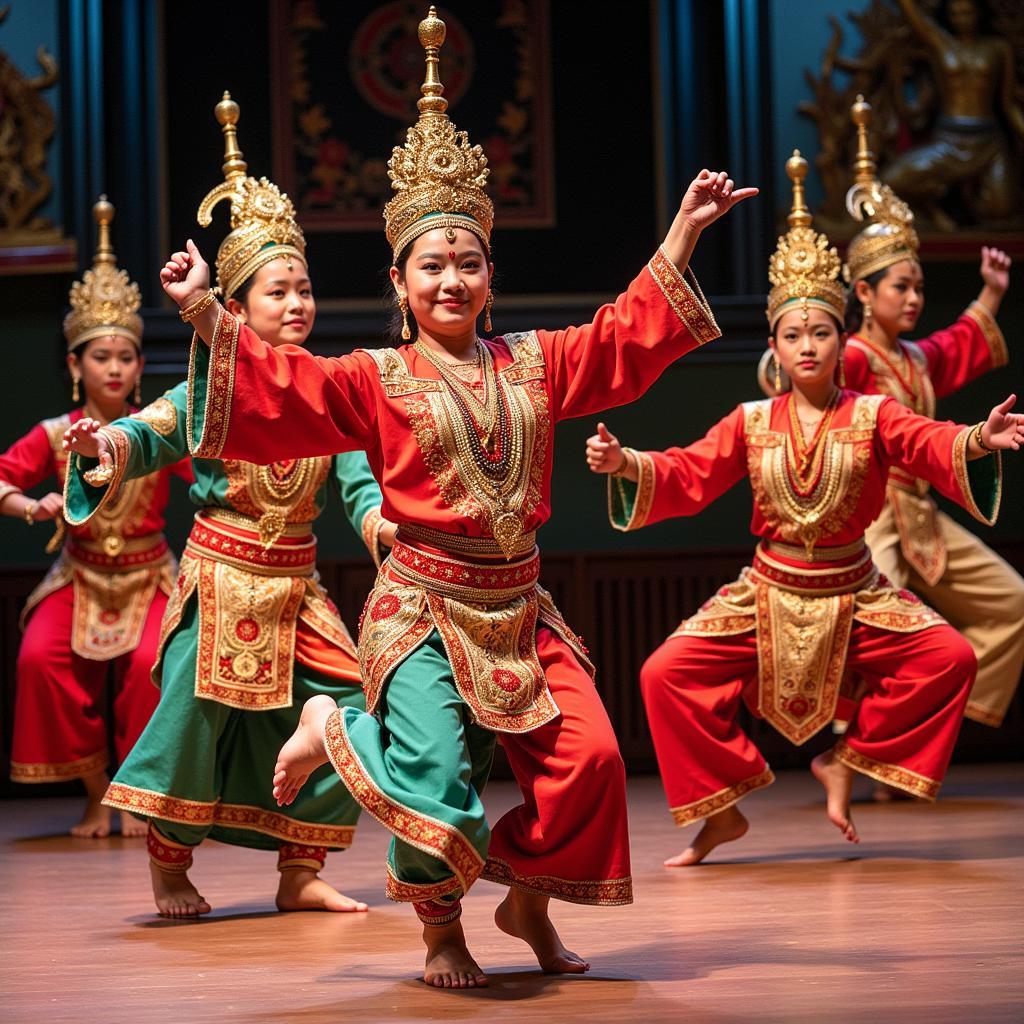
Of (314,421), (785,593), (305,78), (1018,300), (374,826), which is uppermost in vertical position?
(305,78)

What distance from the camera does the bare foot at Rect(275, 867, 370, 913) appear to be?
3.14m

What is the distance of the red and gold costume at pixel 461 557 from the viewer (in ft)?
8.05

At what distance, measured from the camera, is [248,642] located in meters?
3.20

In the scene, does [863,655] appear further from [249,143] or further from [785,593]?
[249,143]

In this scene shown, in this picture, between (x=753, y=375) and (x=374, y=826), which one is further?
(x=753, y=375)

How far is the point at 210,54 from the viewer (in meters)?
5.42

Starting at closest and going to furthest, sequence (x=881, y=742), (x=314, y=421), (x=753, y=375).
A: (x=314, y=421) < (x=881, y=742) < (x=753, y=375)

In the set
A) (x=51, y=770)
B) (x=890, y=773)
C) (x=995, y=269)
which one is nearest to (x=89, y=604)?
(x=51, y=770)

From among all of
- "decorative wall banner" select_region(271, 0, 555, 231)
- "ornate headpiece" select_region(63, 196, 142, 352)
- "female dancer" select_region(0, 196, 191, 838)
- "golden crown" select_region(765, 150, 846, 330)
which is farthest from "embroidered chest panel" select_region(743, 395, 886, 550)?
"decorative wall banner" select_region(271, 0, 555, 231)

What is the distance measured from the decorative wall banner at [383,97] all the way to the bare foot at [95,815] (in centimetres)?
197

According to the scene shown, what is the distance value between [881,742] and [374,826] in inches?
53.3

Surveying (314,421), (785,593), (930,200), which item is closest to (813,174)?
(930,200)

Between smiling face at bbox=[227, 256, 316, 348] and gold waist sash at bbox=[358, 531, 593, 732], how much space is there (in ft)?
2.62

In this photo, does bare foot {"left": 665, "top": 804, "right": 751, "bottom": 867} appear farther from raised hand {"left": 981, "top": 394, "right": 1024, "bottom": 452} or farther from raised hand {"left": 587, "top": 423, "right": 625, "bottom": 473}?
raised hand {"left": 981, "top": 394, "right": 1024, "bottom": 452}
